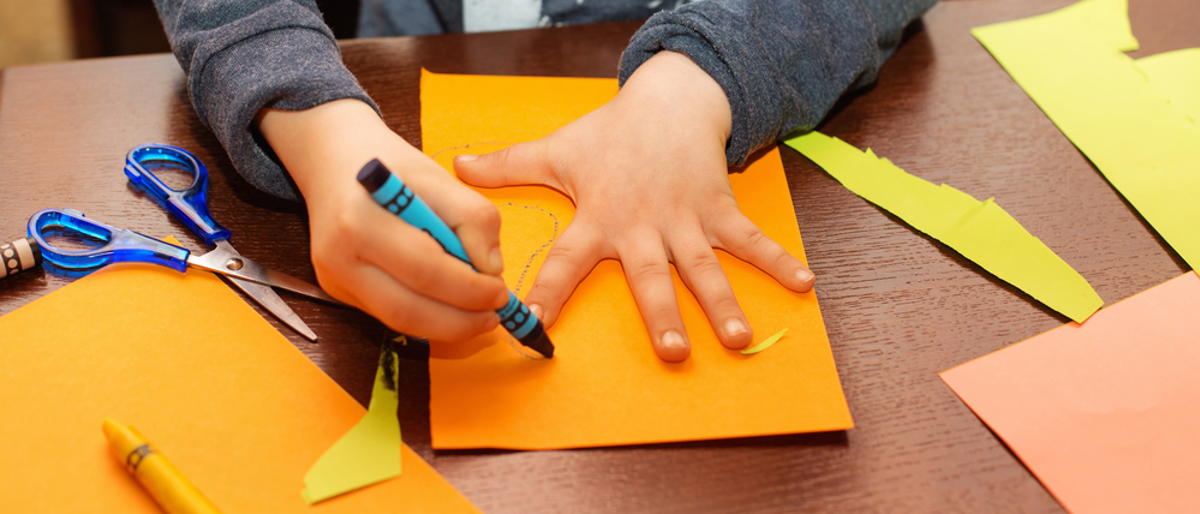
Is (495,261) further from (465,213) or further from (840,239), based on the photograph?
(840,239)

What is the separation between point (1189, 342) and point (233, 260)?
640 millimetres

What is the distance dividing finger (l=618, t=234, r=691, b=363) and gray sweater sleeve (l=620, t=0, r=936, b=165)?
0.14m

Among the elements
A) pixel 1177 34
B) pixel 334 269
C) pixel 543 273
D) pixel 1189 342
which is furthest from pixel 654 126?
pixel 1177 34

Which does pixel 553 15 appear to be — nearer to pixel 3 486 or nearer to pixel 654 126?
pixel 654 126

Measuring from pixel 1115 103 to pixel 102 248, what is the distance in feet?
2.82

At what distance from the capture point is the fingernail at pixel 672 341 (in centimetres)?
42

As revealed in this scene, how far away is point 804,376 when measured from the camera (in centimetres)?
42

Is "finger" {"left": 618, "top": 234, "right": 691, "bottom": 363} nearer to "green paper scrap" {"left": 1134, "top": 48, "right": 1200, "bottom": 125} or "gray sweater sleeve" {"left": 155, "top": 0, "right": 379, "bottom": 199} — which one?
"gray sweater sleeve" {"left": 155, "top": 0, "right": 379, "bottom": 199}

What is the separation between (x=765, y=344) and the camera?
0.44 metres

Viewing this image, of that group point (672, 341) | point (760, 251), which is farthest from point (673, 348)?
point (760, 251)

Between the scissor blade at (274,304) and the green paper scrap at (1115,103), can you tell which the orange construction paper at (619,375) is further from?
the green paper scrap at (1115,103)

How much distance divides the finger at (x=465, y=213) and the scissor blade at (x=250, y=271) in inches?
5.0

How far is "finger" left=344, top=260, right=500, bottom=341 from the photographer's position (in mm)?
370

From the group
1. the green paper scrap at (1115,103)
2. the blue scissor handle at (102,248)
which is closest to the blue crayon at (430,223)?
the blue scissor handle at (102,248)
